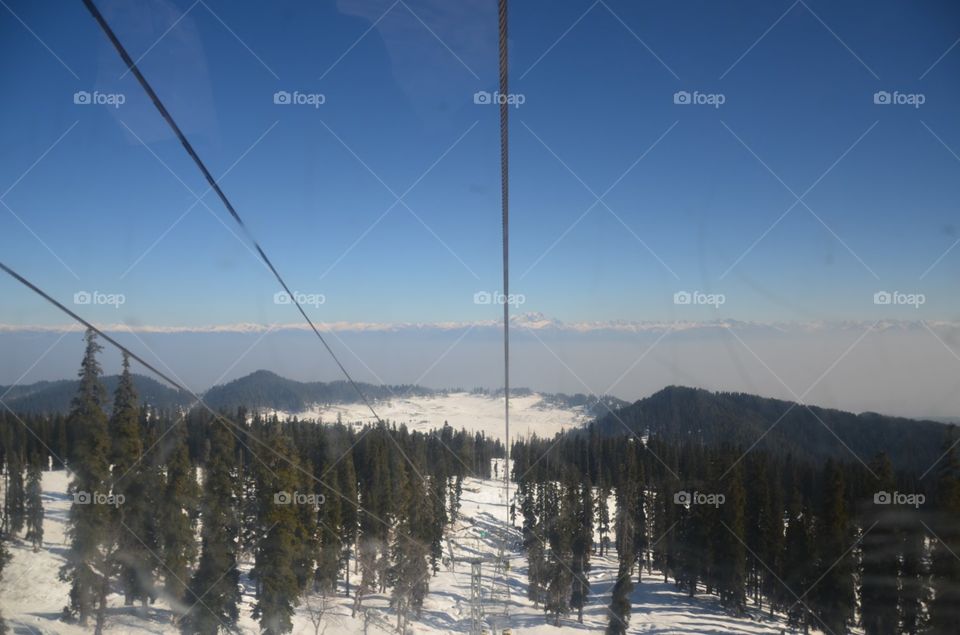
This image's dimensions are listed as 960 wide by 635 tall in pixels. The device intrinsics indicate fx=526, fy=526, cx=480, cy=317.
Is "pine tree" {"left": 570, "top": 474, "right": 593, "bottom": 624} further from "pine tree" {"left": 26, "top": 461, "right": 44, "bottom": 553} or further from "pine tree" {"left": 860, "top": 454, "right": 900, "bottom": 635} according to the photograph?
"pine tree" {"left": 26, "top": 461, "right": 44, "bottom": 553}

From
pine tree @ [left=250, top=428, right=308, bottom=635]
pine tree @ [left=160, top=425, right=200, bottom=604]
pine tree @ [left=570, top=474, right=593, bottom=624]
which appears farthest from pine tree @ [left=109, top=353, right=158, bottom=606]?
pine tree @ [left=570, top=474, right=593, bottom=624]


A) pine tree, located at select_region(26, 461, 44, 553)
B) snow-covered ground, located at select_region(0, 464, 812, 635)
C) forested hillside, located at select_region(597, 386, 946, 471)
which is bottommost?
snow-covered ground, located at select_region(0, 464, 812, 635)

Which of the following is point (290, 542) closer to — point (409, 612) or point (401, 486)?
point (401, 486)

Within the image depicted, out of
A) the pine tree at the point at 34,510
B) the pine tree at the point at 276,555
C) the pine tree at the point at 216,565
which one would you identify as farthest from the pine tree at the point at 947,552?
the pine tree at the point at 34,510

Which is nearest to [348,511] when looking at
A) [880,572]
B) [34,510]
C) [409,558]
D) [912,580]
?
[409,558]

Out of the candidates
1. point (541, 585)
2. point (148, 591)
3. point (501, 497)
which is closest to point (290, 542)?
point (148, 591)
